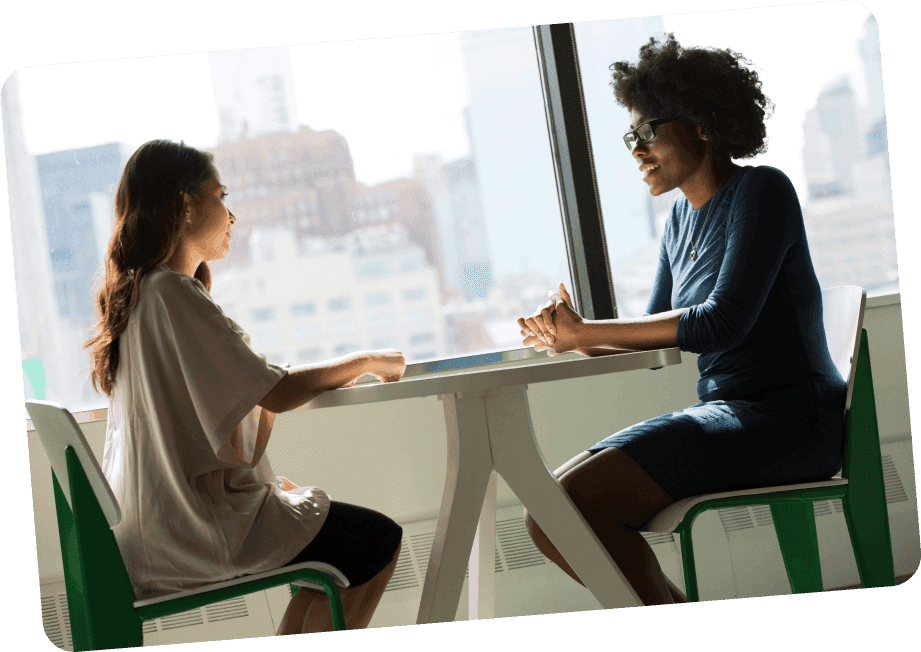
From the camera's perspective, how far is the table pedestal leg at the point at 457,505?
163 centimetres

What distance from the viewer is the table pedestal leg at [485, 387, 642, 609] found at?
164cm

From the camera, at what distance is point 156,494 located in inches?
63.8

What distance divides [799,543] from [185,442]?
1.54 metres

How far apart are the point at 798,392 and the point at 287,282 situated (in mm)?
1361

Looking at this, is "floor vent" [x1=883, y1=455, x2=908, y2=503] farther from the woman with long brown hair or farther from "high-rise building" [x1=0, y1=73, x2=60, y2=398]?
"high-rise building" [x1=0, y1=73, x2=60, y2=398]

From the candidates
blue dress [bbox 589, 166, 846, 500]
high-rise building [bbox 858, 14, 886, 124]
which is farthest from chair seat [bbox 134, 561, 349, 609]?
high-rise building [bbox 858, 14, 886, 124]

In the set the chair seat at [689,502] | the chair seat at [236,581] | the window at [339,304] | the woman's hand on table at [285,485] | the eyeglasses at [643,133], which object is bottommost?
the chair seat at [689,502]

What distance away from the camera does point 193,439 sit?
5.35ft

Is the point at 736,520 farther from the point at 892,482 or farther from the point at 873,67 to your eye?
the point at 873,67

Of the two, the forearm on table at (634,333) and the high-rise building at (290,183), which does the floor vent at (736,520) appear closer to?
the forearm on table at (634,333)

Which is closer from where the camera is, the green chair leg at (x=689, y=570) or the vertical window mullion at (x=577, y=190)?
the green chair leg at (x=689, y=570)

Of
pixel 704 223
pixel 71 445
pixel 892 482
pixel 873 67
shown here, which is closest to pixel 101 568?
pixel 71 445

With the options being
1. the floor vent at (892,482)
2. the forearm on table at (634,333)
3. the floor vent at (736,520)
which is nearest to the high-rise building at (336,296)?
the forearm on table at (634,333)

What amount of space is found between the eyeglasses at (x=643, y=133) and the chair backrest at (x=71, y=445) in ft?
5.03
